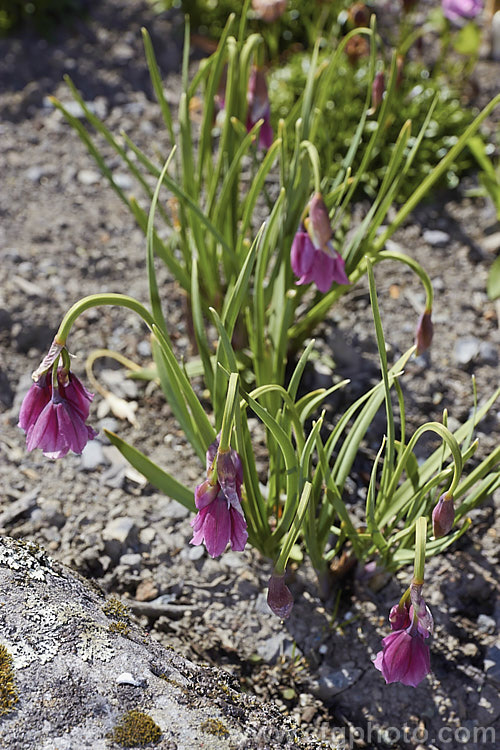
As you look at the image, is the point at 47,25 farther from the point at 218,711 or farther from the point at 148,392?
the point at 218,711

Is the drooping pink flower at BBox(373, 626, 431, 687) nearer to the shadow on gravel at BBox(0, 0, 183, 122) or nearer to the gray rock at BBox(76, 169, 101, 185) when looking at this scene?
the gray rock at BBox(76, 169, 101, 185)

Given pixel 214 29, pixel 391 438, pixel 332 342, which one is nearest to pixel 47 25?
pixel 214 29

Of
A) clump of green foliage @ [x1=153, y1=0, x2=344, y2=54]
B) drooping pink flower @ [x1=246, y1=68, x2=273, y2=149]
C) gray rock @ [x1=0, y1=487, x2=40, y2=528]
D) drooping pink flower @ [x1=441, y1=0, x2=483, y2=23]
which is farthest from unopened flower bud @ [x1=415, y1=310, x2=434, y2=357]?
clump of green foliage @ [x1=153, y1=0, x2=344, y2=54]

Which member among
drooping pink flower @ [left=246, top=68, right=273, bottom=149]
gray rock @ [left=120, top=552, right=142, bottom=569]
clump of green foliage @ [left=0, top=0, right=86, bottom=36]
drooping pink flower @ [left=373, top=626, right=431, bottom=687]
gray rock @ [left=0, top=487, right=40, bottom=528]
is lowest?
drooping pink flower @ [left=373, top=626, right=431, bottom=687]

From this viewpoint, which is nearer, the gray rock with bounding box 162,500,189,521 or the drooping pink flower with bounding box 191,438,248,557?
the drooping pink flower with bounding box 191,438,248,557

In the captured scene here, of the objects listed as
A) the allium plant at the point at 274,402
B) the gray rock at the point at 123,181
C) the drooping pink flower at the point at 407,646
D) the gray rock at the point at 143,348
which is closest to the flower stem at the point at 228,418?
the allium plant at the point at 274,402

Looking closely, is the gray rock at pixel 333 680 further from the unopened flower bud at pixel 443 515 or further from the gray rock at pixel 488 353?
the gray rock at pixel 488 353

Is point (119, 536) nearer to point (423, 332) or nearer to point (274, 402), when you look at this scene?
point (274, 402)
